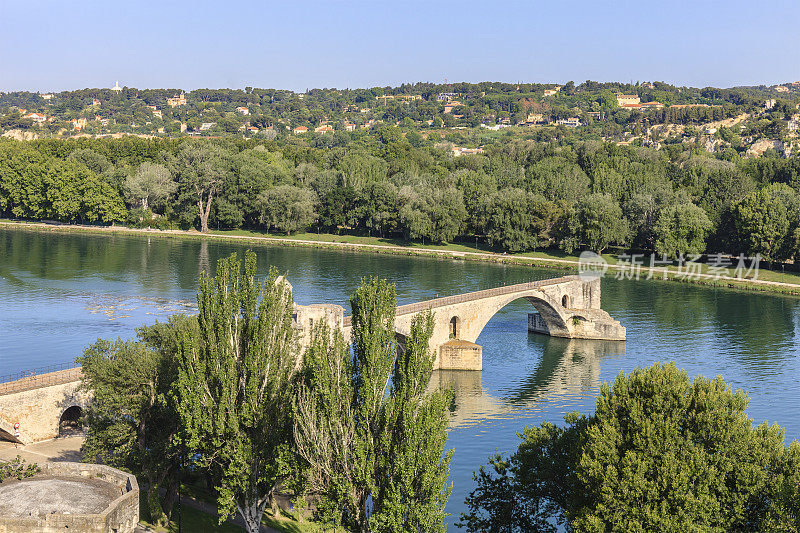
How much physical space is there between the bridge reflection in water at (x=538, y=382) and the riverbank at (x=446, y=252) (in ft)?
91.5

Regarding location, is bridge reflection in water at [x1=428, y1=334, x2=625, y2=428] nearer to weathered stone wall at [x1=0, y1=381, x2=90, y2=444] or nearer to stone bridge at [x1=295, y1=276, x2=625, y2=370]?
stone bridge at [x1=295, y1=276, x2=625, y2=370]

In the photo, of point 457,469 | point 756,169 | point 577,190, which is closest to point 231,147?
point 577,190

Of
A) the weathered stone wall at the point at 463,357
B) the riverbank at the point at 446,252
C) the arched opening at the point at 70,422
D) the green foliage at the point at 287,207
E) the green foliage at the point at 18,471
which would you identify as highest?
the green foliage at the point at 287,207

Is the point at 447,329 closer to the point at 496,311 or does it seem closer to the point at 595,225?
the point at 496,311

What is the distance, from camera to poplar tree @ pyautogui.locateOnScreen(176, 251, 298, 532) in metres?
24.5

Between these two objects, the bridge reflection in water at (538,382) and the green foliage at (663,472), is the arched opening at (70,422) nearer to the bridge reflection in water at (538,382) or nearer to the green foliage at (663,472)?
the bridge reflection in water at (538,382)

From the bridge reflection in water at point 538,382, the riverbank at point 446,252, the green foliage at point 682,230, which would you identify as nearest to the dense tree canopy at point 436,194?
the green foliage at point 682,230

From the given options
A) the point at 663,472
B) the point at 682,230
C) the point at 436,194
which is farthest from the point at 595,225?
the point at 663,472

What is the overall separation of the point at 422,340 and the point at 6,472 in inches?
468

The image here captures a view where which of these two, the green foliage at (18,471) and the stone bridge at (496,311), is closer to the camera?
the green foliage at (18,471)

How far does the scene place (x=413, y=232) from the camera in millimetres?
99062

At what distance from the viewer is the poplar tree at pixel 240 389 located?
24.5 m

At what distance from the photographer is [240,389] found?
2552 cm

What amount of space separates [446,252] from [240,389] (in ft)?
233
